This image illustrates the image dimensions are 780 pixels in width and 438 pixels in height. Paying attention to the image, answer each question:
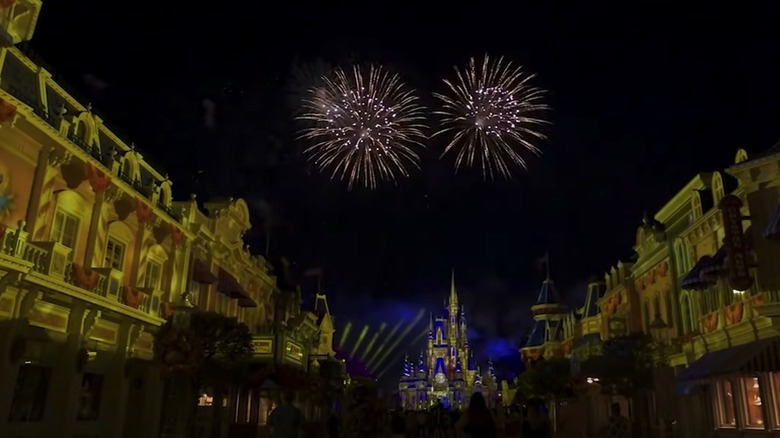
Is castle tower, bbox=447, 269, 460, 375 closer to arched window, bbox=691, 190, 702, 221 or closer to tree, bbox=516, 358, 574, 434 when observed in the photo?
tree, bbox=516, 358, 574, 434

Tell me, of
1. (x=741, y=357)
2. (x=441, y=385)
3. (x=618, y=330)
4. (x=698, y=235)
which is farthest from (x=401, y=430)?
(x=441, y=385)

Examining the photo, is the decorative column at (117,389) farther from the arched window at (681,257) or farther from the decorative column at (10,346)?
the arched window at (681,257)

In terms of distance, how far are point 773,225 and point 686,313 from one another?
9.80m

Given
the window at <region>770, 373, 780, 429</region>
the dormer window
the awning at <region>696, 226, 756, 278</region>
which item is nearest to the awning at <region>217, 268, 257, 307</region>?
the awning at <region>696, 226, 756, 278</region>

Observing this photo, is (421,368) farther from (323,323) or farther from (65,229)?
(65,229)

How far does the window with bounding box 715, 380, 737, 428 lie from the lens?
72.6 ft

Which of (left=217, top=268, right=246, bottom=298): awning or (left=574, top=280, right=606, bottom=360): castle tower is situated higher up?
(left=574, top=280, right=606, bottom=360): castle tower

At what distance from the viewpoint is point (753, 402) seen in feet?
68.4

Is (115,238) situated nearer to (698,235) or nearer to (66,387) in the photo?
(66,387)

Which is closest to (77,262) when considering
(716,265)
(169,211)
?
(169,211)

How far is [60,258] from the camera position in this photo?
1591cm

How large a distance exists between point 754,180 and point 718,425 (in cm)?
927

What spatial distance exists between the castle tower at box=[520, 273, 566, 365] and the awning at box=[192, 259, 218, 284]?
39.1 meters

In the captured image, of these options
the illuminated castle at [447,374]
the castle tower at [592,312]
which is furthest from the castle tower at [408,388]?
the castle tower at [592,312]
